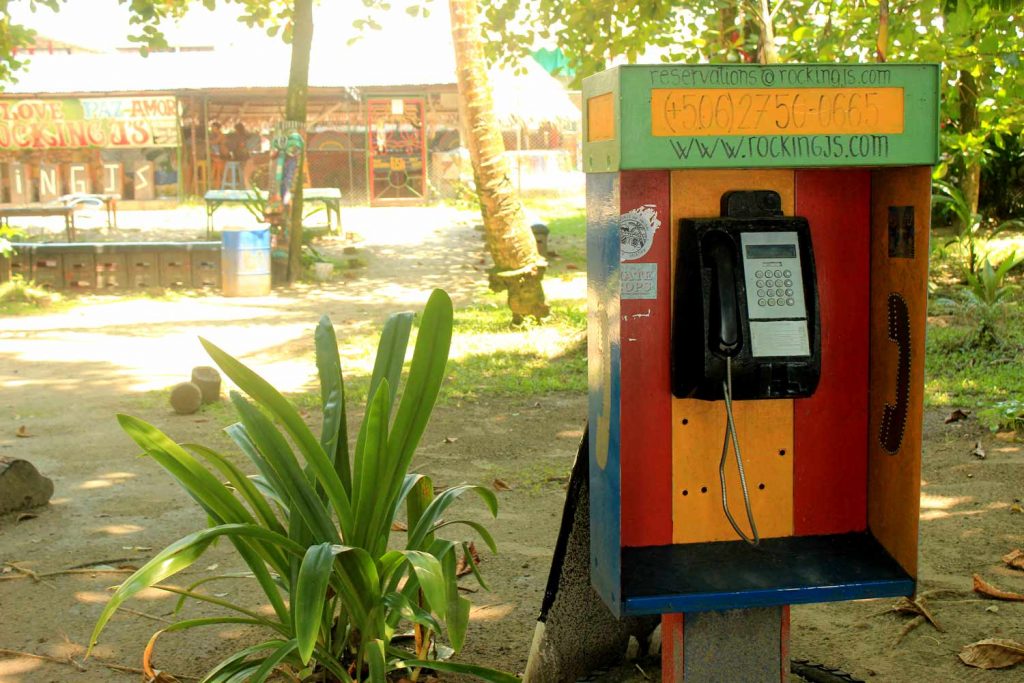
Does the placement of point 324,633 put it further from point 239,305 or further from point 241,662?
point 239,305

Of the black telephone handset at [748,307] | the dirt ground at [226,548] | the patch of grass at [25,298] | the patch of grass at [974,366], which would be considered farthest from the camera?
the patch of grass at [25,298]

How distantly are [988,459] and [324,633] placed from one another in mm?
3617

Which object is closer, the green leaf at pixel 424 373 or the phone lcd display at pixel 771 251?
the phone lcd display at pixel 771 251

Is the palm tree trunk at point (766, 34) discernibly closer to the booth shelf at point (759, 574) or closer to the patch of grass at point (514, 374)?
the patch of grass at point (514, 374)

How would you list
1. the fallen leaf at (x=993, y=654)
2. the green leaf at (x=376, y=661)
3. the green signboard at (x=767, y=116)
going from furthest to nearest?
1. the fallen leaf at (x=993, y=654)
2. the green leaf at (x=376, y=661)
3. the green signboard at (x=767, y=116)

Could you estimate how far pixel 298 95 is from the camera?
43.8 feet

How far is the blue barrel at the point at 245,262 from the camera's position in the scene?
1253 centimetres

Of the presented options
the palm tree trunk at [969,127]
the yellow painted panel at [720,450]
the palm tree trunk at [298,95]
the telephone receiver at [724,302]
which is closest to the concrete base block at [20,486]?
the yellow painted panel at [720,450]

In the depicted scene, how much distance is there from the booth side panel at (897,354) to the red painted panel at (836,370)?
26mm

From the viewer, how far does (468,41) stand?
29.8 feet

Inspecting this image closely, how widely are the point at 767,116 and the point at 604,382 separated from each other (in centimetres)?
68

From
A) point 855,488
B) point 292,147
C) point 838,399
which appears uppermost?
point 292,147

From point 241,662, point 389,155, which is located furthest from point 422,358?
point 389,155

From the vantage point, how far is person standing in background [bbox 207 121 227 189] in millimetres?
24312
